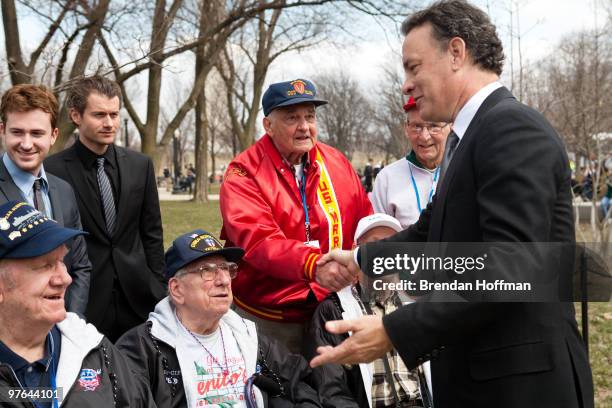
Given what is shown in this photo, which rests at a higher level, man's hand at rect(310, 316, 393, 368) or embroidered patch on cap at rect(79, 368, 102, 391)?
man's hand at rect(310, 316, 393, 368)

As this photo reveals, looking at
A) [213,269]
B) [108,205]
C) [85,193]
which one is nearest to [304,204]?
[213,269]

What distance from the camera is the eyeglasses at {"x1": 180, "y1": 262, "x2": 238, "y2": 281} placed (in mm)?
3361

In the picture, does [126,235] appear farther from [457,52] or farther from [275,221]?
[457,52]

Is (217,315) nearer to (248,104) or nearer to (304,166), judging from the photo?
(304,166)

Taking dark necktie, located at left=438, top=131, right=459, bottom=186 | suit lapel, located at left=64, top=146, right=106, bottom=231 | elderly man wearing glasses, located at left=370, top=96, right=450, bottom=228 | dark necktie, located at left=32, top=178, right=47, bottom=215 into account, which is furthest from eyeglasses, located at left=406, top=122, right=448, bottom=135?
dark necktie, located at left=32, top=178, right=47, bottom=215

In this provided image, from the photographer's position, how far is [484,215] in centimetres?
183

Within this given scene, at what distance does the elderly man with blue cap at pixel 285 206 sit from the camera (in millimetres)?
3531

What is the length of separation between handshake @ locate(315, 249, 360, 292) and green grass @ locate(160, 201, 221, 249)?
9959mm

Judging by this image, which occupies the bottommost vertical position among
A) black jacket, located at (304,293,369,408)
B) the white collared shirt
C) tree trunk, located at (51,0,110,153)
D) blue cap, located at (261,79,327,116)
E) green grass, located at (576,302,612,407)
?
green grass, located at (576,302,612,407)

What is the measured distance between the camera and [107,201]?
3.88 m

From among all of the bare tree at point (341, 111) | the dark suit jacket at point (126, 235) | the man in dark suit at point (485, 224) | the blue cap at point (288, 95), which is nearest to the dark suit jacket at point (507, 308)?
the man in dark suit at point (485, 224)

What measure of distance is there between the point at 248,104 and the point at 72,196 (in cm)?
2522

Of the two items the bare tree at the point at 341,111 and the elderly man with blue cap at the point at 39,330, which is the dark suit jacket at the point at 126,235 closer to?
the elderly man with blue cap at the point at 39,330

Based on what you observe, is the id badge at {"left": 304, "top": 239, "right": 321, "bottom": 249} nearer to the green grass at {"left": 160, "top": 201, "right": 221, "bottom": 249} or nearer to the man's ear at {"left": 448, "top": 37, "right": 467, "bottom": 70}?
the man's ear at {"left": 448, "top": 37, "right": 467, "bottom": 70}
